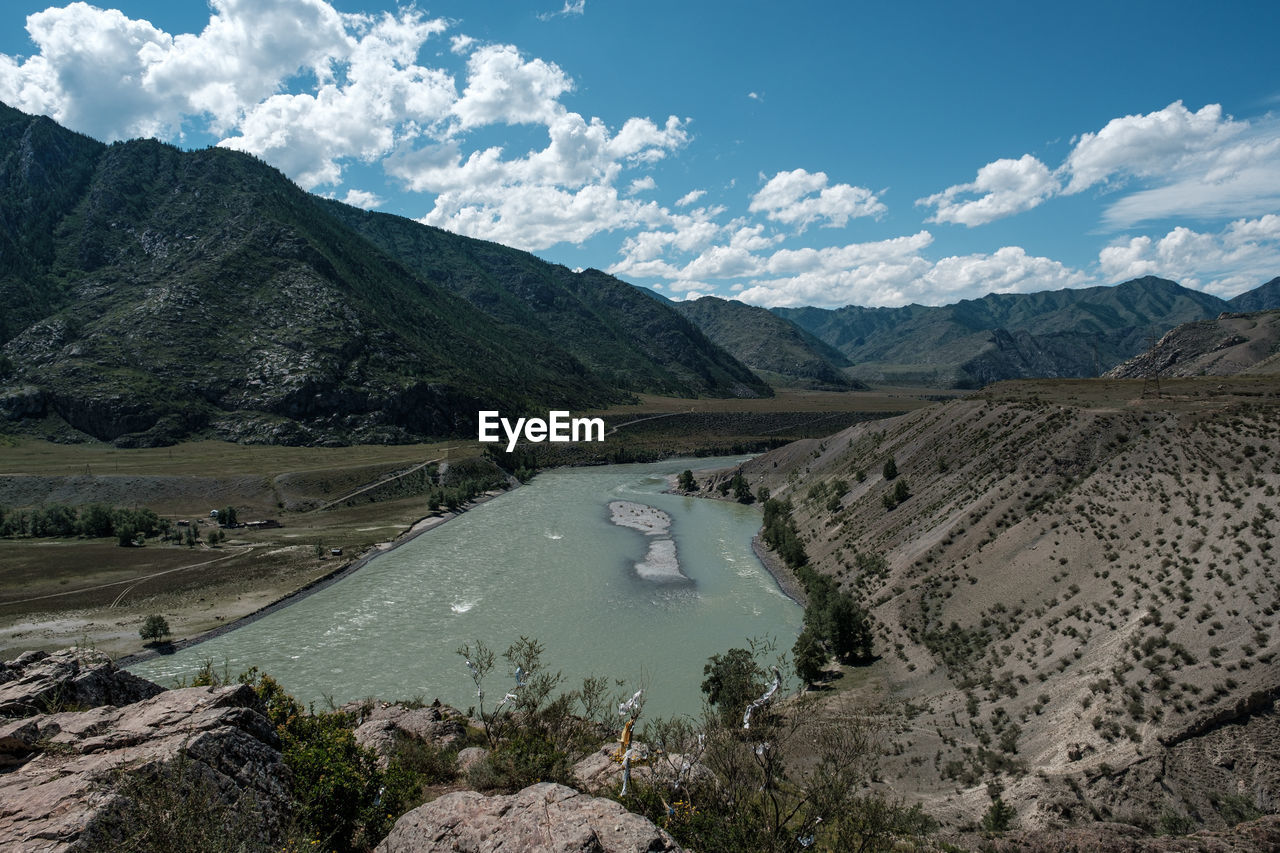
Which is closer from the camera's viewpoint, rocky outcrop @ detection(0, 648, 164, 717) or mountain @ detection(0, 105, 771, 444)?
rocky outcrop @ detection(0, 648, 164, 717)

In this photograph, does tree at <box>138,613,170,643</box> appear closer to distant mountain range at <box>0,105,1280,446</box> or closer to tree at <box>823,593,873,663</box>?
tree at <box>823,593,873,663</box>

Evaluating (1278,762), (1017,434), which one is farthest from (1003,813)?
(1017,434)

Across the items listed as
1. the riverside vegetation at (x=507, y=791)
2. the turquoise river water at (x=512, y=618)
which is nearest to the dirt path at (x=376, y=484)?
the turquoise river water at (x=512, y=618)

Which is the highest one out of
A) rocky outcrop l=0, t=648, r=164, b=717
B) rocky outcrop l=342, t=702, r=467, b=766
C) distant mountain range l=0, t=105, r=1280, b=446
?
distant mountain range l=0, t=105, r=1280, b=446

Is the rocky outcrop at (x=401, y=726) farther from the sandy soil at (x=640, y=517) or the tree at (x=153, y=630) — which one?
the sandy soil at (x=640, y=517)

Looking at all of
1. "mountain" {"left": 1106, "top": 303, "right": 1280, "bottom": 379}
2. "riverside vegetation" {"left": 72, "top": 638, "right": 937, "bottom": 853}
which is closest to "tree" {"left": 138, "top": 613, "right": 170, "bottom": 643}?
"riverside vegetation" {"left": 72, "top": 638, "right": 937, "bottom": 853}

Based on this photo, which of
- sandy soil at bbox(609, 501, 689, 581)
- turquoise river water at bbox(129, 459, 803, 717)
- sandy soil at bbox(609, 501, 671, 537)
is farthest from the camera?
sandy soil at bbox(609, 501, 671, 537)

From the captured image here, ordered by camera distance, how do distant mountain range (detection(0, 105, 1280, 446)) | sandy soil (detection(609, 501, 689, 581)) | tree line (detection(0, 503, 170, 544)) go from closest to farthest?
sandy soil (detection(609, 501, 689, 581)), tree line (detection(0, 503, 170, 544)), distant mountain range (detection(0, 105, 1280, 446))
